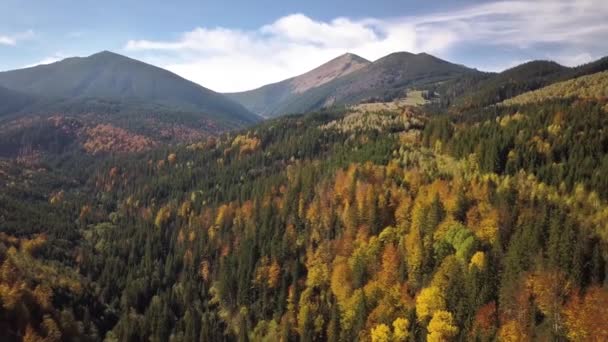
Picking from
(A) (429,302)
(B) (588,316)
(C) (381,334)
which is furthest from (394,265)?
(B) (588,316)

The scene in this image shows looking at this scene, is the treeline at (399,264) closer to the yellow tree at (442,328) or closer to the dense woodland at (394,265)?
the yellow tree at (442,328)

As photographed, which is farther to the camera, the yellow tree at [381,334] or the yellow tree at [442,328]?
the yellow tree at [381,334]

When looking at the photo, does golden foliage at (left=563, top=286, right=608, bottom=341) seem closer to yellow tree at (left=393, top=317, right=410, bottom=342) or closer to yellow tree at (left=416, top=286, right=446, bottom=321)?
yellow tree at (left=416, top=286, right=446, bottom=321)

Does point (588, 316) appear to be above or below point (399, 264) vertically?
above

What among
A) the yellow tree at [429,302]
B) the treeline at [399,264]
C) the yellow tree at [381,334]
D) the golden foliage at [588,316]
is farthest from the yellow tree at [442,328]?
the golden foliage at [588,316]

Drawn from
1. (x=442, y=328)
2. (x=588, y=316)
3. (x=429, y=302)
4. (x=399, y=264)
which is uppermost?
(x=588, y=316)

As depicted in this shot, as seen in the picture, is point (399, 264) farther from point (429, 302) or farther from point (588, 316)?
point (588, 316)

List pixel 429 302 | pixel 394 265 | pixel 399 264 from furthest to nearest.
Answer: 1. pixel 399 264
2. pixel 394 265
3. pixel 429 302

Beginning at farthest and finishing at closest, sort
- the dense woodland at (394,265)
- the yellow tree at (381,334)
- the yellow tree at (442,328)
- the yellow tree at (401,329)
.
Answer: the yellow tree at (381,334) → the yellow tree at (401,329) → the dense woodland at (394,265) → the yellow tree at (442,328)

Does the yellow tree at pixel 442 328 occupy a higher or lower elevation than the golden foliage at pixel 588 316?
lower

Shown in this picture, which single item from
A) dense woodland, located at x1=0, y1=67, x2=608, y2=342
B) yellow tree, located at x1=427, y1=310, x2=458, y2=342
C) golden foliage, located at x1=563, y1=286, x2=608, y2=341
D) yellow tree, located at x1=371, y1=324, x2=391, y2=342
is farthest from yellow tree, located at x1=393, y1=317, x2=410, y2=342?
golden foliage, located at x1=563, y1=286, x2=608, y2=341

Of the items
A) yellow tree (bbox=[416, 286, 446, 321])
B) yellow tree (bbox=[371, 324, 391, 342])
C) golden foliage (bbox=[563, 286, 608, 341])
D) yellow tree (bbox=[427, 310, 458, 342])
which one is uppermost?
golden foliage (bbox=[563, 286, 608, 341])

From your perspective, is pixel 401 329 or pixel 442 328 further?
pixel 401 329
